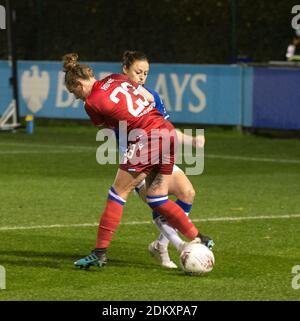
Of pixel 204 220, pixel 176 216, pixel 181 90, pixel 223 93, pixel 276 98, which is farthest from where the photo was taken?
pixel 181 90

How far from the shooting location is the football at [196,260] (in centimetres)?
1024

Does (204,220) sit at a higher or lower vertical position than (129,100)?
lower

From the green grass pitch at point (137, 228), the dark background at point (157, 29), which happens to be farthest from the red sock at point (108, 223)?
the dark background at point (157, 29)

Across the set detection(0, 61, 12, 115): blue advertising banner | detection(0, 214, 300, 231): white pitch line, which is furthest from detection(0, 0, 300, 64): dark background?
detection(0, 214, 300, 231): white pitch line

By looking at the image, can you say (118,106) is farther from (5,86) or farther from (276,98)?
(5,86)

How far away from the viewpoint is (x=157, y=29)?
30203 millimetres

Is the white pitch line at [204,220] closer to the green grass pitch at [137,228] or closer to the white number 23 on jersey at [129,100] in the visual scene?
the green grass pitch at [137,228]

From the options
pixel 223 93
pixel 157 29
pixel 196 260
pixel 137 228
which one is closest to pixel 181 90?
pixel 223 93

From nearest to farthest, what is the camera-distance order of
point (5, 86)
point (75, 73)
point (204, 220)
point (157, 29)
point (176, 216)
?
point (75, 73)
point (176, 216)
point (204, 220)
point (5, 86)
point (157, 29)

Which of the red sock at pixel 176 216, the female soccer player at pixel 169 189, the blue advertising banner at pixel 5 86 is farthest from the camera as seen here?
the blue advertising banner at pixel 5 86

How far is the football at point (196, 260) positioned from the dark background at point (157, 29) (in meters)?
17.3

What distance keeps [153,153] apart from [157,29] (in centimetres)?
1991

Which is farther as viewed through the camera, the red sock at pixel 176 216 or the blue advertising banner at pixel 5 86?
the blue advertising banner at pixel 5 86

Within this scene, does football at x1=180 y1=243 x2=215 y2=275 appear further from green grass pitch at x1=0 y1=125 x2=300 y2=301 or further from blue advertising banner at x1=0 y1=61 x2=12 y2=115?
blue advertising banner at x1=0 y1=61 x2=12 y2=115
